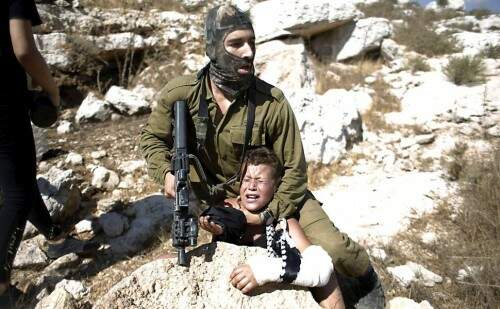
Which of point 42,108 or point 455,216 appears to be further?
point 455,216

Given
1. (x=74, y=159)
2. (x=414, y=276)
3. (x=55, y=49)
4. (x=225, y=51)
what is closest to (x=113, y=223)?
(x=74, y=159)

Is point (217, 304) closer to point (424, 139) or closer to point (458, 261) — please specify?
point (458, 261)

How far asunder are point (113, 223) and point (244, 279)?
205 cm

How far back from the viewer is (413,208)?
12.4 ft

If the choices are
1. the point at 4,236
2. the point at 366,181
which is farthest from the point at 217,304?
the point at 366,181

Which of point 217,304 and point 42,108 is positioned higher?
point 42,108

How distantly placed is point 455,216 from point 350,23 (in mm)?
4973

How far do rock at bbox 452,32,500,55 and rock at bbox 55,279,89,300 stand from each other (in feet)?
26.0

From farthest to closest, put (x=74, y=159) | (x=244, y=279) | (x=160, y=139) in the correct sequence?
1. (x=74, y=159)
2. (x=160, y=139)
3. (x=244, y=279)

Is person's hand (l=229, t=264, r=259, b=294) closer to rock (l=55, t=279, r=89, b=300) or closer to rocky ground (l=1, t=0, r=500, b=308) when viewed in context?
rocky ground (l=1, t=0, r=500, b=308)

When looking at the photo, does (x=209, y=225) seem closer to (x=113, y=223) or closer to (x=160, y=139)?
(x=160, y=139)

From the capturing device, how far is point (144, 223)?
3482mm

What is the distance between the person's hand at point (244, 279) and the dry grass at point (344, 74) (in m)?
Answer: 4.69

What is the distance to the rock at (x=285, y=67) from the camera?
570 centimetres
